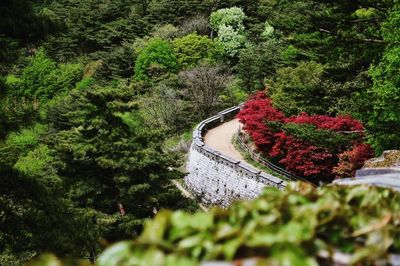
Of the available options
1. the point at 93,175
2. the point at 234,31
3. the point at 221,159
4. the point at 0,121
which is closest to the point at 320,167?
the point at 221,159

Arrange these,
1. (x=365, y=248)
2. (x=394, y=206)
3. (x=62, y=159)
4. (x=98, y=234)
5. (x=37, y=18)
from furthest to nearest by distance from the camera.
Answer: (x=62, y=159)
(x=98, y=234)
(x=37, y=18)
(x=394, y=206)
(x=365, y=248)

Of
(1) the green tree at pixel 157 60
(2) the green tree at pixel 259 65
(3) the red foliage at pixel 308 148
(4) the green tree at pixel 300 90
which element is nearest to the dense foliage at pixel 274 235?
(3) the red foliage at pixel 308 148

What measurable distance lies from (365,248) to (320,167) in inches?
647

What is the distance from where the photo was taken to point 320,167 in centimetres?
1764

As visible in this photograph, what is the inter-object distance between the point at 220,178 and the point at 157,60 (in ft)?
61.7

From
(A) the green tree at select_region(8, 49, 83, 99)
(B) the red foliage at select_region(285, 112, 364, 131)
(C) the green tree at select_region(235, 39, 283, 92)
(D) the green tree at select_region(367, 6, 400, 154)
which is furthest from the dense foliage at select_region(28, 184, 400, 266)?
(A) the green tree at select_region(8, 49, 83, 99)

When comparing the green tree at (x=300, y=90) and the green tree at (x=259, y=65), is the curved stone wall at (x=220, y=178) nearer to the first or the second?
the green tree at (x=300, y=90)

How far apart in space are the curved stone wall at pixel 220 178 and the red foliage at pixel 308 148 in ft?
4.90

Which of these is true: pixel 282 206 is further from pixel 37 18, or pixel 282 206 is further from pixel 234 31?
pixel 234 31

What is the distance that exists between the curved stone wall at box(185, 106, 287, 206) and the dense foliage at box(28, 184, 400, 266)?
1522 cm

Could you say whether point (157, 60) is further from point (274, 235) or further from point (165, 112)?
point (274, 235)

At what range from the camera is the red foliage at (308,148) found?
1588 centimetres

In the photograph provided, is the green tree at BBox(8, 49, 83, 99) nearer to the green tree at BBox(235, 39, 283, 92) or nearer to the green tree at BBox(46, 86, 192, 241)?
the green tree at BBox(235, 39, 283, 92)

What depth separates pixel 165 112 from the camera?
97.5 ft
